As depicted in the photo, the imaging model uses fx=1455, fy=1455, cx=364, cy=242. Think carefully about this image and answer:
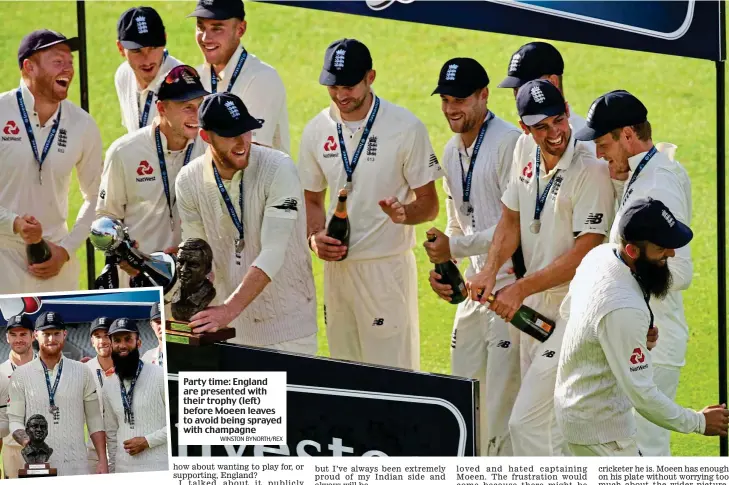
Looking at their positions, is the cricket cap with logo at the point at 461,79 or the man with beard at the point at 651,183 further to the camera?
the cricket cap with logo at the point at 461,79

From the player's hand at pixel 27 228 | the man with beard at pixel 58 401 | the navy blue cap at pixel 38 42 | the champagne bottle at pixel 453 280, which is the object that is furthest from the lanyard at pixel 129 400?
the navy blue cap at pixel 38 42

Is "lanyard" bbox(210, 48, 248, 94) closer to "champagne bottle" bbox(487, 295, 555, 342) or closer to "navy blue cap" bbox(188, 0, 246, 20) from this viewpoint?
"navy blue cap" bbox(188, 0, 246, 20)

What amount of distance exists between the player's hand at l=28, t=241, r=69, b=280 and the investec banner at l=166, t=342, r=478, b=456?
5.98 feet

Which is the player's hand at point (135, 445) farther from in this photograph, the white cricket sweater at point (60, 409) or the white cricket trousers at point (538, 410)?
the white cricket trousers at point (538, 410)

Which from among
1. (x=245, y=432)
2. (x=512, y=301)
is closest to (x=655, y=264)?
(x=512, y=301)

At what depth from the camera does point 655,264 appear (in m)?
5.30

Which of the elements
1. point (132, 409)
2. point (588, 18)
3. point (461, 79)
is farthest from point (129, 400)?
point (588, 18)

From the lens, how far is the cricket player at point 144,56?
7363mm

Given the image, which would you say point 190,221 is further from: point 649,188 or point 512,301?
point 649,188

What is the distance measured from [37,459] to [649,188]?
2650mm

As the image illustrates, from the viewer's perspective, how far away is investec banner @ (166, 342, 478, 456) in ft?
17.5

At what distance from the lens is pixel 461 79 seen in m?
6.98

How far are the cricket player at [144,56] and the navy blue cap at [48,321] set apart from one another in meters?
2.13

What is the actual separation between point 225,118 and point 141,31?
1419 millimetres
